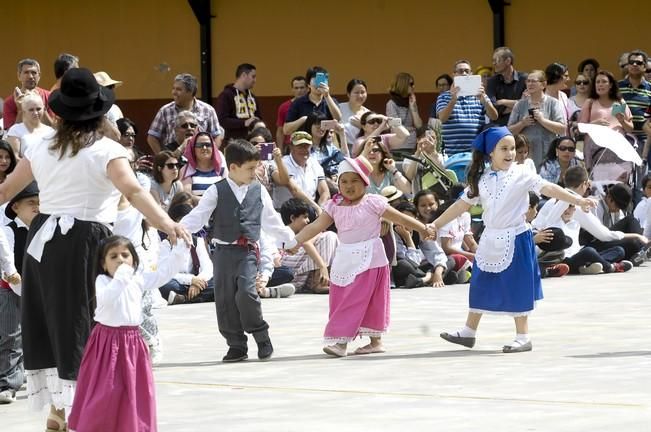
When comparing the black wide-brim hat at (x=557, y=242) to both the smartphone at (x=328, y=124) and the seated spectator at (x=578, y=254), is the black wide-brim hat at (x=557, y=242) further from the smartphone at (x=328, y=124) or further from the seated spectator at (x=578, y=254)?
the smartphone at (x=328, y=124)

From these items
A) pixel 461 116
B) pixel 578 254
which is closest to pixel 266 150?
pixel 461 116

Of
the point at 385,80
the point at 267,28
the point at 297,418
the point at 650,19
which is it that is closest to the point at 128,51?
the point at 267,28

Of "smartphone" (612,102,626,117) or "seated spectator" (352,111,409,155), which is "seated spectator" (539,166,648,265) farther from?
"seated spectator" (352,111,409,155)

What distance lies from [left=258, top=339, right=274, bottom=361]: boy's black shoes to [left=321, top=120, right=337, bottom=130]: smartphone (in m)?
6.28

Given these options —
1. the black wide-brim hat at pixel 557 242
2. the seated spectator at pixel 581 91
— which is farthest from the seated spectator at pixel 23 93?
the seated spectator at pixel 581 91

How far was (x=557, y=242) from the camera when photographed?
15242 millimetres

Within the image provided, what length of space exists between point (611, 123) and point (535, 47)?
333 cm

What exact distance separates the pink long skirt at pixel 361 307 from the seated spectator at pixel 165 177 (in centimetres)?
418

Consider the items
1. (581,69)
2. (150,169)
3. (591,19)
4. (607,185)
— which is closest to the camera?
(150,169)

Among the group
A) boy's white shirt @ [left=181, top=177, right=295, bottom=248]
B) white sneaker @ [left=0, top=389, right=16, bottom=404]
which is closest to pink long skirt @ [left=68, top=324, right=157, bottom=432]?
white sneaker @ [left=0, top=389, right=16, bottom=404]

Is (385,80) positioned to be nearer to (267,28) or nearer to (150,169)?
(267,28)

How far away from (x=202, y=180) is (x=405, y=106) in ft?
11.8

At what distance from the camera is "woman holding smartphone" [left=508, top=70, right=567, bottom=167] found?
1652cm

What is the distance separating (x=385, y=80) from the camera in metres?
20.7
